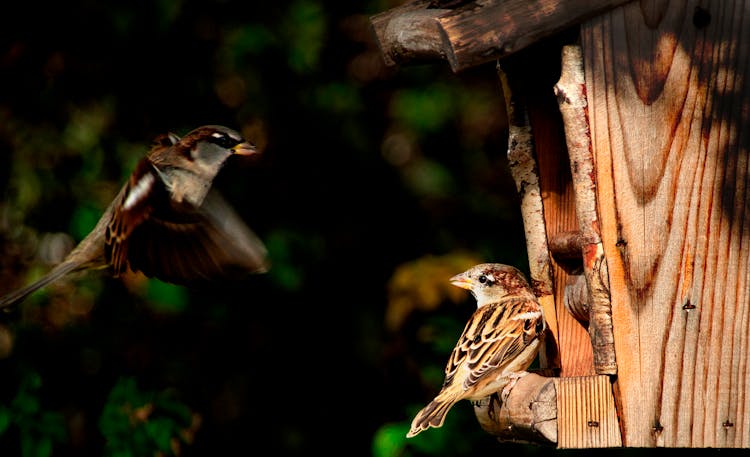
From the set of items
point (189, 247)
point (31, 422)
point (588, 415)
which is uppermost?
point (189, 247)

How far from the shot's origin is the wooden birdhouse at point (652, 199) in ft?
7.82

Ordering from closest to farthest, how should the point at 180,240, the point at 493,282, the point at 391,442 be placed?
the point at 180,240 < the point at 493,282 < the point at 391,442

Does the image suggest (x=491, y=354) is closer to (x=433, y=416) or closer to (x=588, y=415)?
(x=433, y=416)

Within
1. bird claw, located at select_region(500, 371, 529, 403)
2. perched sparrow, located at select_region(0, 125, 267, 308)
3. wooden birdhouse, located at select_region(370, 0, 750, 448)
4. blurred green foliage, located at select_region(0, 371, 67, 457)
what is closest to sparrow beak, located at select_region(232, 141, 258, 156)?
perched sparrow, located at select_region(0, 125, 267, 308)

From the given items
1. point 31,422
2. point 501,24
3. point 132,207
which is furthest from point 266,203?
point 501,24

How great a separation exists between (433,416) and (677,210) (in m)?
1.08

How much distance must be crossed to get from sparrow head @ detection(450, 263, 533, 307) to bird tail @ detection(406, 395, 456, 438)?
0.46m

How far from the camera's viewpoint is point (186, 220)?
3.44 meters

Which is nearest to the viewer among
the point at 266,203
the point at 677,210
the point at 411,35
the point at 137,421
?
the point at 677,210

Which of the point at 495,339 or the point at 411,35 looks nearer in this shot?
the point at 411,35

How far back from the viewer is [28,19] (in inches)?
209

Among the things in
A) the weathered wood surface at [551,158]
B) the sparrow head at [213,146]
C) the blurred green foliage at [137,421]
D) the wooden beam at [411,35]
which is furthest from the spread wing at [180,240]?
the blurred green foliage at [137,421]

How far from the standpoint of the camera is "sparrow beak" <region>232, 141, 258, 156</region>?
3387 mm

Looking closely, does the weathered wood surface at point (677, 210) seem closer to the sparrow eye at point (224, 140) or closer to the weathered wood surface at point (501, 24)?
the weathered wood surface at point (501, 24)
